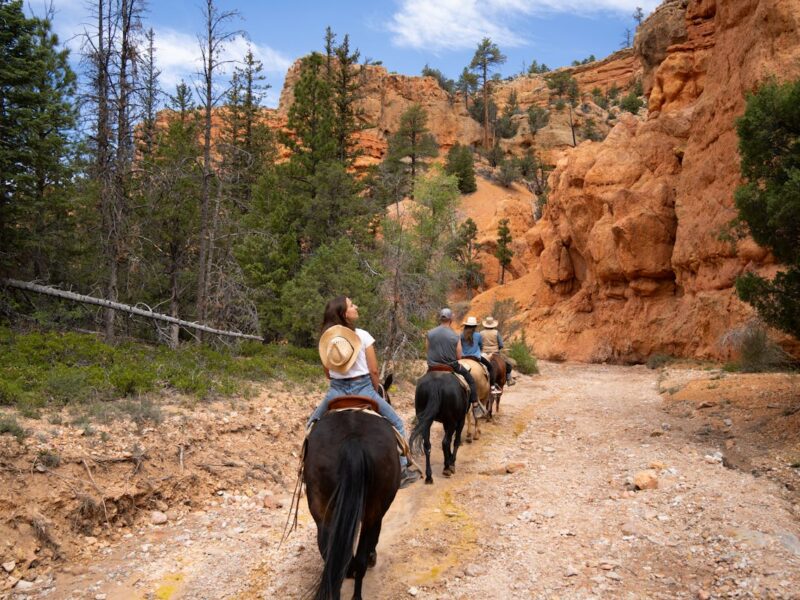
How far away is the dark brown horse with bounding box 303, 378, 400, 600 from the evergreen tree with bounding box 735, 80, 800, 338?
25.4ft

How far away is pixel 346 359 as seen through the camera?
481 centimetres

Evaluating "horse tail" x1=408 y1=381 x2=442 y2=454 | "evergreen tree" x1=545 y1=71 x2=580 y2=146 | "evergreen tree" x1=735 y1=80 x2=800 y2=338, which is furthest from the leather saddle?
"evergreen tree" x1=545 y1=71 x2=580 y2=146

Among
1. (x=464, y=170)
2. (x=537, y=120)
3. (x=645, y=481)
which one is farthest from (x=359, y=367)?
(x=537, y=120)

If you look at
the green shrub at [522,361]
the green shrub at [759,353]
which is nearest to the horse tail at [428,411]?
the green shrub at [759,353]

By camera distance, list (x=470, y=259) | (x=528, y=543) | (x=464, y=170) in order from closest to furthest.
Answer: (x=528, y=543) → (x=470, y=259) → (x=464, y=170)

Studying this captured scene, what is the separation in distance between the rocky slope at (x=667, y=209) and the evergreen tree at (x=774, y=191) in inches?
336

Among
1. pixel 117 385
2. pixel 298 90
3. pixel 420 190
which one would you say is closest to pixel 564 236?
pixel 420 190

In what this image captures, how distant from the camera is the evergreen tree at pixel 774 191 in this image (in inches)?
334

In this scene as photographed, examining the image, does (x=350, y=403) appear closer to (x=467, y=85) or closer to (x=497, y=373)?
(x=497, y=373)

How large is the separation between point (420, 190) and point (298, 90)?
24.6 feet

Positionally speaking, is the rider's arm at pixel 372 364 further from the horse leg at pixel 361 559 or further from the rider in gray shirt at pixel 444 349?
the rider in gray shirt at pixel 444 349

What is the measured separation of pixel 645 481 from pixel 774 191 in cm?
544

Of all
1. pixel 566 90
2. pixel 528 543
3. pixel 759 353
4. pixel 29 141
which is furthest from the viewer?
pixel 566 90

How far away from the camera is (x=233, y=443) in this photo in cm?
820
